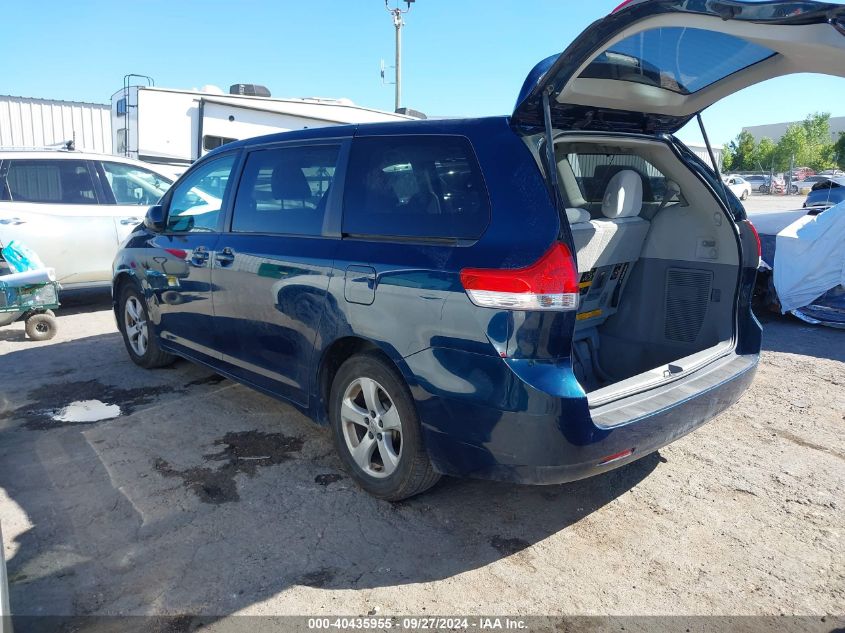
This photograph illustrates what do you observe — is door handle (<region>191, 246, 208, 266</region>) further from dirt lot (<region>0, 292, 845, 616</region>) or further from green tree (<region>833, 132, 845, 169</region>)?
green tree (<region>833, 132, 845, 169</region>)

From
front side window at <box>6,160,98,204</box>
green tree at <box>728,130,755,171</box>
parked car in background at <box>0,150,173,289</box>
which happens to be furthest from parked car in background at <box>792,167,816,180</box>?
front side window at <box>6,160,98,204</box>

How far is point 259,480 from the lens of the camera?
143 inches

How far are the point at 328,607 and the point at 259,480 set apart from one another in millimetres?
1171

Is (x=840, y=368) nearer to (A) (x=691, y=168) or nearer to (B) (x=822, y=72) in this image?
(A) (x=691, y=168)

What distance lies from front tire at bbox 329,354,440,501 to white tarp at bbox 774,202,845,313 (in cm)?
608

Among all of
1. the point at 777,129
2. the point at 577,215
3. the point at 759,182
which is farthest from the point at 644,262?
the point at 777,129

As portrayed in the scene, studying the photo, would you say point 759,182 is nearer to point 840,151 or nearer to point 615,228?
point 840,151

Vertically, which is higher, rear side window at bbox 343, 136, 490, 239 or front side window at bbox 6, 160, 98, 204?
front side window at bbox 6, 160, 98, 204

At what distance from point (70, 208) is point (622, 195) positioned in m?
6.68

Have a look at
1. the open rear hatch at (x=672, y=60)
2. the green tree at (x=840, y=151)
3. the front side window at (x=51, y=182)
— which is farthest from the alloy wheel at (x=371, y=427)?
the green tree at (x=840, y=151)

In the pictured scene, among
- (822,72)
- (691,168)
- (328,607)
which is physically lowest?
(328,607)

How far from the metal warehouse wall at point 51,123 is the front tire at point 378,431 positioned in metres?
14.6

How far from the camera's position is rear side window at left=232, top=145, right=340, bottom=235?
11.9 ft

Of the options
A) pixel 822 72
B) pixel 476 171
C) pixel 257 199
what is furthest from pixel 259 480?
pixel 822 72
